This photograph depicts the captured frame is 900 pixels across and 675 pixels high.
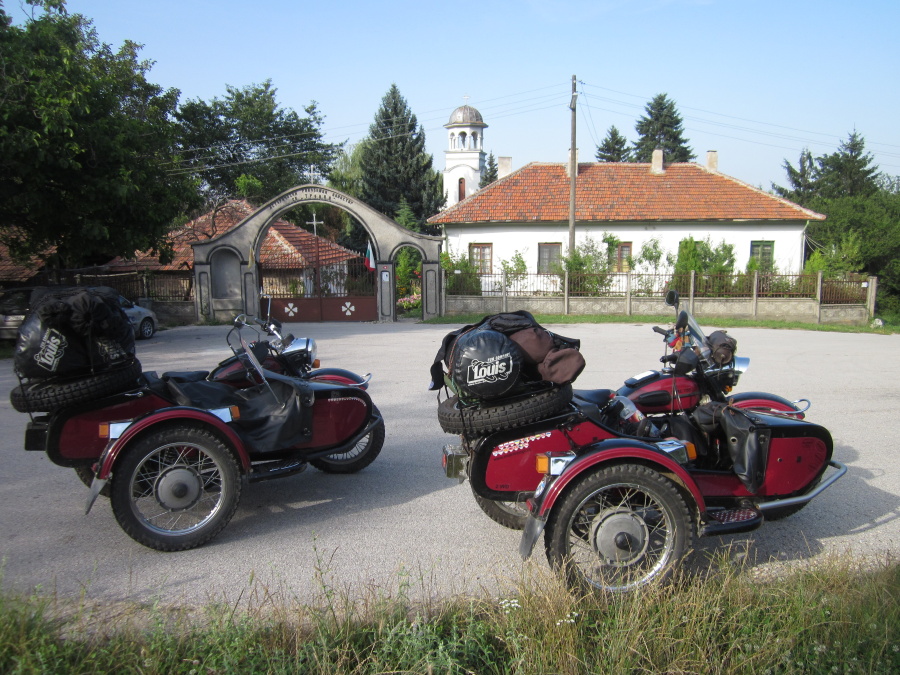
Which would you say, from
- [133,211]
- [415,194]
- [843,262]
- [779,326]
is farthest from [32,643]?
[415,194]

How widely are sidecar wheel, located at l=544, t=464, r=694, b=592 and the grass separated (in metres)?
0.19

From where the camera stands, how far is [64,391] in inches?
160

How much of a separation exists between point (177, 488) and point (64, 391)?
3.00 feet

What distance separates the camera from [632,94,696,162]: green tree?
53281 millimetres

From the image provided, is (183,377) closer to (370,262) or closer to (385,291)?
(385,291)

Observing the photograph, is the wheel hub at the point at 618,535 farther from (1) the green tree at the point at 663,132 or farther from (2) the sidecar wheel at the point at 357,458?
(1) the green tree at the point at 663,132

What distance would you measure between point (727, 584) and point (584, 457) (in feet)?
2.96

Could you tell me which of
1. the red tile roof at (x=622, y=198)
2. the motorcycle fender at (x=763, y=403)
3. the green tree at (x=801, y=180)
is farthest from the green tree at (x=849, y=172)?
the motorcycle fender at (x=763, y=403)

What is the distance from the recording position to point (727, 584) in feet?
10.6

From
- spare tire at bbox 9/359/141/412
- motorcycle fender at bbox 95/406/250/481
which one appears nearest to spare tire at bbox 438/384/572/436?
motorcycle fender at bbox 95/406/250/481

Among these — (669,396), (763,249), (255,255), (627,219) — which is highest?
(627,219)

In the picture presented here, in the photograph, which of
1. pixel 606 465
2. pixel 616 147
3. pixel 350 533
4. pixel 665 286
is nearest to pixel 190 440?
pixel 350 533

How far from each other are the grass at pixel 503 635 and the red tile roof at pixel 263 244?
23.1 m

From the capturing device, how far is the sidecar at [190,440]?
13.2 ft
